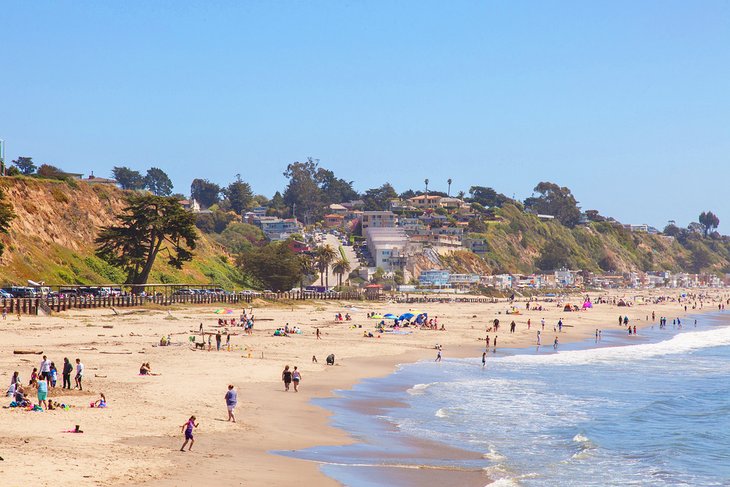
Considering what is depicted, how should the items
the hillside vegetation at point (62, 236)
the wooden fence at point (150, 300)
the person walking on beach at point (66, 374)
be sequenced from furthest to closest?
the hillside vegetation at point (62, 236)
the wooden fence at point (150, 300)
the person walking on beach at point (66, 374)

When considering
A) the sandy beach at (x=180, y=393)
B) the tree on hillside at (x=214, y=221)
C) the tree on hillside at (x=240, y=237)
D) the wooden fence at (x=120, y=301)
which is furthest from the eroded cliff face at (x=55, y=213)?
the tree on hillside at (x=214, y=221)

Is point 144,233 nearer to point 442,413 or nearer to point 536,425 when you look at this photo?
point 442,413

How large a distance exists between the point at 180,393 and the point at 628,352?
39.2m

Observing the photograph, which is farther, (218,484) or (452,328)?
(452,328)

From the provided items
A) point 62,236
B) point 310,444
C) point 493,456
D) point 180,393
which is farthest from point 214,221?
point 493,456

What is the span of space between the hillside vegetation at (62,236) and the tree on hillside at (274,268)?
11.6ft

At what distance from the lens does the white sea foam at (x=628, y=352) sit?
1998 inches

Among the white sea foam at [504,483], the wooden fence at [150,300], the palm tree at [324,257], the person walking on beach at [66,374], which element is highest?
the palm tree at [324,257]

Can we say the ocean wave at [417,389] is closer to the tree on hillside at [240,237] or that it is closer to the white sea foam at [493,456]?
the white sea foam at [493,456]

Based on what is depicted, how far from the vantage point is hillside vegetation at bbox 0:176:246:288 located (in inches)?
2574

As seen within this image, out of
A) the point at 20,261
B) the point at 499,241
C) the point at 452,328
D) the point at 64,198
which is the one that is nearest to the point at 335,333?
the point at 452,328

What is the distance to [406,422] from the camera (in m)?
28.4

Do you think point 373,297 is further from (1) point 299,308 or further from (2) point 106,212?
(2) point 106,212

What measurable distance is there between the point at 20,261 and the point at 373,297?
171 feet
